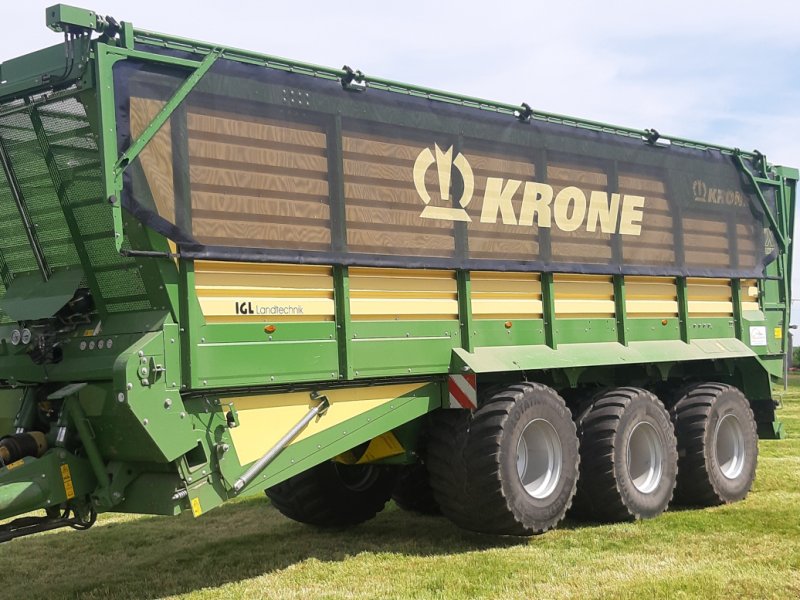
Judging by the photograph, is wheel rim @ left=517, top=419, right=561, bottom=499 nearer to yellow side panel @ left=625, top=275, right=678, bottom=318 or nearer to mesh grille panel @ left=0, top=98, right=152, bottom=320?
yellow side panel @ left=625, top=275, right=678, bottom=318

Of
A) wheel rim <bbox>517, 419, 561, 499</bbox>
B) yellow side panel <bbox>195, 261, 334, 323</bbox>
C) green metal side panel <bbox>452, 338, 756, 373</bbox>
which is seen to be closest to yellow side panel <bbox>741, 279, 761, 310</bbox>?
green metal side panel <bbox>452, 338, 756, 373</bbox>

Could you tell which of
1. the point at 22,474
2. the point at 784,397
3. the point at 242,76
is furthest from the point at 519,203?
the point at 784,397

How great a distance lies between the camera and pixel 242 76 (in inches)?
277

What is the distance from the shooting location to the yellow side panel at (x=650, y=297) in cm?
963

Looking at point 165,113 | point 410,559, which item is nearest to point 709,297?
point 410,559

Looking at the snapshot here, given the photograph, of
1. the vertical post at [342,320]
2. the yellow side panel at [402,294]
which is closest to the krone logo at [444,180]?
the yellow side panel at [402,294]

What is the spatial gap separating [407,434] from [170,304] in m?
2.46

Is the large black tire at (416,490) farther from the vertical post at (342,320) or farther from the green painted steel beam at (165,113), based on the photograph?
the green painted steel beam at (165,113)

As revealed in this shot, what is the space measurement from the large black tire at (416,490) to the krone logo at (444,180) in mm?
2706

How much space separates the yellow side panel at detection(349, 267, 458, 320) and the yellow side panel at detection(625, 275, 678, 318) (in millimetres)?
2174

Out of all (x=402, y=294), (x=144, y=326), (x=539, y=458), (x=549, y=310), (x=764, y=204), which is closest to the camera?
(x=144, y=326)

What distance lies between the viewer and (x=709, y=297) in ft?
34.5

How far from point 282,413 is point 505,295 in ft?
7.71

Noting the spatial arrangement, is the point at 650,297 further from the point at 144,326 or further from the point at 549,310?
the point at 144,326
